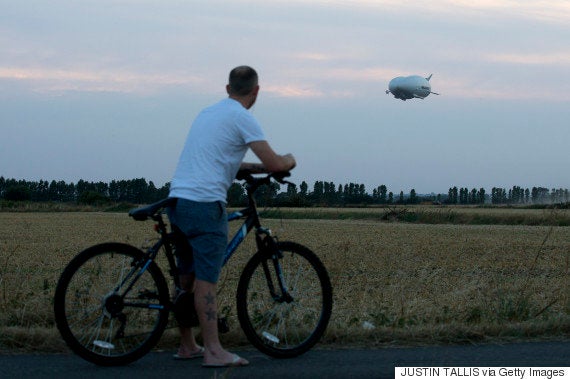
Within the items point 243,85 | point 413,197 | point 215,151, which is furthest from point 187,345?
point 413,197

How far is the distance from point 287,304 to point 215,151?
1202 mm

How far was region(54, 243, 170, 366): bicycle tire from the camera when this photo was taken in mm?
5117

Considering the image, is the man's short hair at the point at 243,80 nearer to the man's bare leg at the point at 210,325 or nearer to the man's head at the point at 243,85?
the man's head at the point at 243,85

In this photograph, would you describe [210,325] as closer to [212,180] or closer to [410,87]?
[212,180]

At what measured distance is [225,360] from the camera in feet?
16.7

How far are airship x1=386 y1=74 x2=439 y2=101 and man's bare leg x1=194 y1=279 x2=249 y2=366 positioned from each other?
104415 mm

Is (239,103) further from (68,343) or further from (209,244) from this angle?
(68,343)

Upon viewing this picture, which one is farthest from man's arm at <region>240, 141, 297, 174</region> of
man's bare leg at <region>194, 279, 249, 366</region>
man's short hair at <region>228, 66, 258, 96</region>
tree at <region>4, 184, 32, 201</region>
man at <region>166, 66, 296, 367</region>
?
tree at <region>4, 184, 32, 201</region>

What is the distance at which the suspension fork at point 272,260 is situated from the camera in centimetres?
552

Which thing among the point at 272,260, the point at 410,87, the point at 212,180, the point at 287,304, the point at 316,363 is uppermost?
the point at 410,87

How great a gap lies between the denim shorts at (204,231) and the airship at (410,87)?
342 feet

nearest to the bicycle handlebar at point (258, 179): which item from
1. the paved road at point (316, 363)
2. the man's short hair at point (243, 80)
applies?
the man's short hair at point (243, 80)

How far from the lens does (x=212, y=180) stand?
5.15 metres

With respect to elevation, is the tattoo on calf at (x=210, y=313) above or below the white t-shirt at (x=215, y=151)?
below
